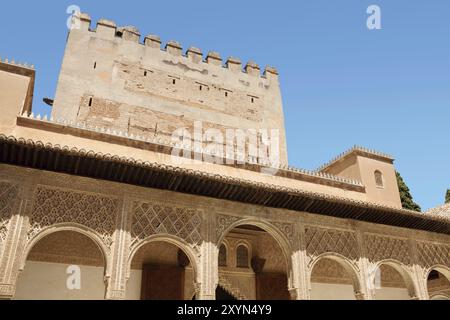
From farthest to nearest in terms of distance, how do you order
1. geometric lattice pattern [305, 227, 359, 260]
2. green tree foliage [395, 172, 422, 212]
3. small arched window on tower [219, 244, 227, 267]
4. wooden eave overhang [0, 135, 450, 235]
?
green tree foliage [395, 172, 422, 212]
small arched window on tower [219, 244, 227, 267]
geometric lattice pattern [305, 227, 359, 260]
wooden eave overhang [0, 135, 450, 235]

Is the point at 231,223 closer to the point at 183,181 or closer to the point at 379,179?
the point at 183,181

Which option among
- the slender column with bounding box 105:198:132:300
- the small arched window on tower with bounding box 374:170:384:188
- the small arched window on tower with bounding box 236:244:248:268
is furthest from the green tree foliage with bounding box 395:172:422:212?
the slender column with bounding box 105:198:132:300

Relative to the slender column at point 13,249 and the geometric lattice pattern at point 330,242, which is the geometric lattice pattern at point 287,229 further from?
the slender column at point 13,249

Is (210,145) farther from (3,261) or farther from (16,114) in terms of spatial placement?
(3,261)

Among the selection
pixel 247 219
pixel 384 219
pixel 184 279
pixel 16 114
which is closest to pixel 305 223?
pixel 247 219

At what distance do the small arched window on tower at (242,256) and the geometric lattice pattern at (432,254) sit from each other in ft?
14.4

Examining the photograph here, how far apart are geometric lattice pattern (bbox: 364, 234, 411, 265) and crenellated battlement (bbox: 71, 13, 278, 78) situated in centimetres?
1197

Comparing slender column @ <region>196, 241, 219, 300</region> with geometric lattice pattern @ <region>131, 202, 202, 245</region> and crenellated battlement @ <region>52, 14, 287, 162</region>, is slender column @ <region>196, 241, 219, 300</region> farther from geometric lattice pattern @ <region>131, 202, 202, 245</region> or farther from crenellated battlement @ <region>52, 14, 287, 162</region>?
crenellated battlement @ <region>52, 14, 287, 162</region>

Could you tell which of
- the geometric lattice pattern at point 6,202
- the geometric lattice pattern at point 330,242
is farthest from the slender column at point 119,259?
the geometric lattice pattern at point 330,242

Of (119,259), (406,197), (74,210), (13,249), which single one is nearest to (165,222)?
(119,259)

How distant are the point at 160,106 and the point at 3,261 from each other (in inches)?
437

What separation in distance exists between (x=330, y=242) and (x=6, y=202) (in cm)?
650

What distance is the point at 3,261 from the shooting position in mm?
6508

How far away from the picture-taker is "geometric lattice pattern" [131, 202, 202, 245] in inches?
304
